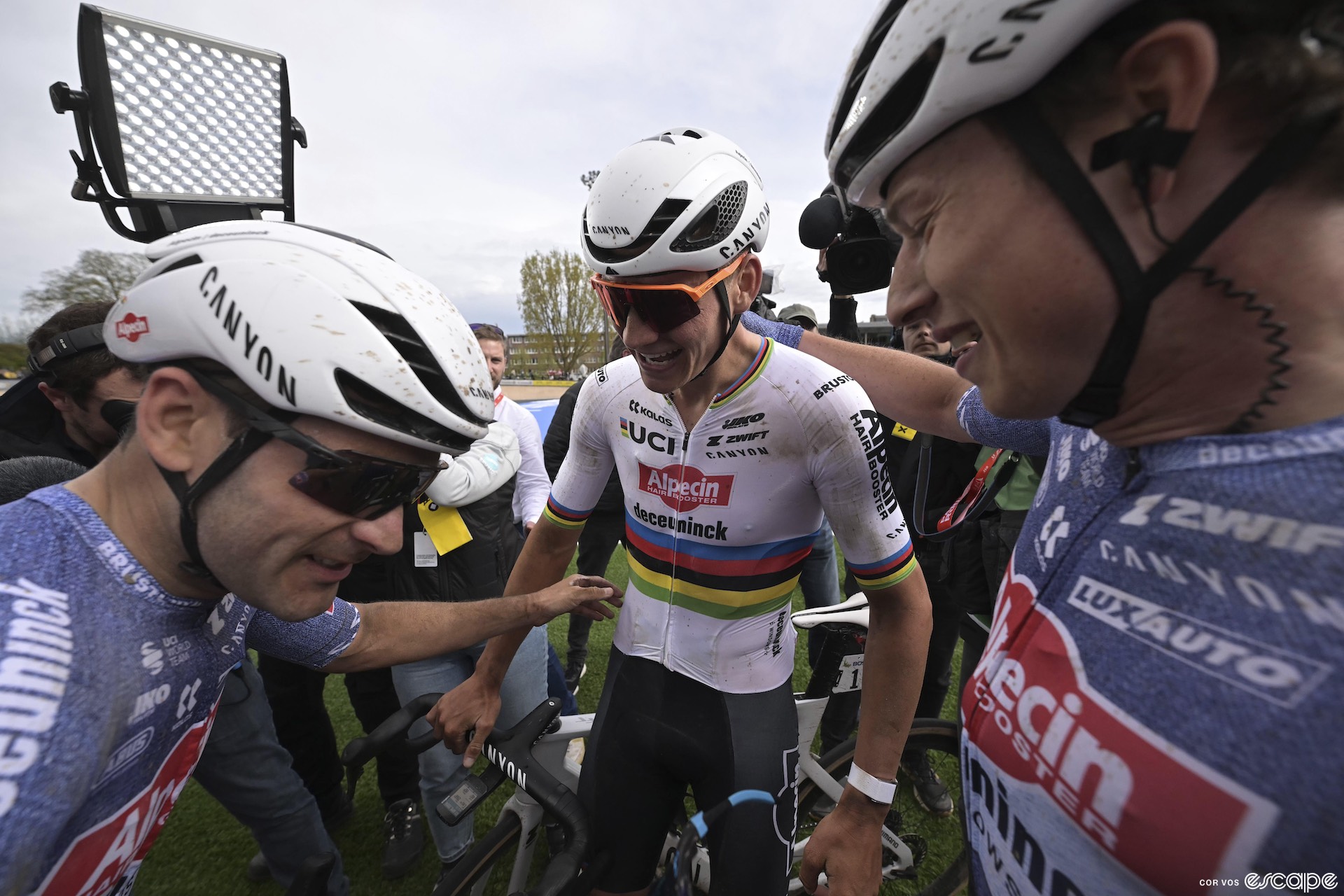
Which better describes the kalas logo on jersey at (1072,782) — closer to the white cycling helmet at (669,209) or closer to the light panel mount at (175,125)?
the white cycling helmet at (669,209)

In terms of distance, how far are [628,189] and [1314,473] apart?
5.72 ft

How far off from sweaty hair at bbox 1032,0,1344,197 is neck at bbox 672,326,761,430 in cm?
131

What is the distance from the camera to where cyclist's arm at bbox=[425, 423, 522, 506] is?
9.14 ft

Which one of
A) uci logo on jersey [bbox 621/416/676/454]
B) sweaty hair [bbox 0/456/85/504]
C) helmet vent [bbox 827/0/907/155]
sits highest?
helmet vent [bbox 827/0/907/155]

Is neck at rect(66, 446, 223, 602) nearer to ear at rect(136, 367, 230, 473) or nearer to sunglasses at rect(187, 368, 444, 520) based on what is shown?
ear at rect(136, 367, 230, 473)

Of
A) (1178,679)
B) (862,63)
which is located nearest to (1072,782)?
(1178,679)

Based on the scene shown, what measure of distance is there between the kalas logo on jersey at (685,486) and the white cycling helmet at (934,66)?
105cm

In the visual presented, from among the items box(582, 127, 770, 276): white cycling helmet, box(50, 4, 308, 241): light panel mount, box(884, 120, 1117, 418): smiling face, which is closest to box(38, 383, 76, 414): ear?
box(50, 4, 308, 241): light panel mount

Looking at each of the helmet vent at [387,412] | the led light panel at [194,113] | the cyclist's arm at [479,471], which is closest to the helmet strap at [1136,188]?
the helmet vent at [387,412]

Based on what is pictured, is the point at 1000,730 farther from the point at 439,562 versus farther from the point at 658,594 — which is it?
the point at 439,562

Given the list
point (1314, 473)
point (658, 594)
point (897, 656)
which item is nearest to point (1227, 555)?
point (1314, 473)

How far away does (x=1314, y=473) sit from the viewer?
0.62 meters

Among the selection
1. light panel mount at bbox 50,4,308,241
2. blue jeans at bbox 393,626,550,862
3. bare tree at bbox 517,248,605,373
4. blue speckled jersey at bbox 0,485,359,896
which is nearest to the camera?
blue speckled jersey at bbox 0,485,359,896

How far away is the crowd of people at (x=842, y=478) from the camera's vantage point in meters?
0.66
